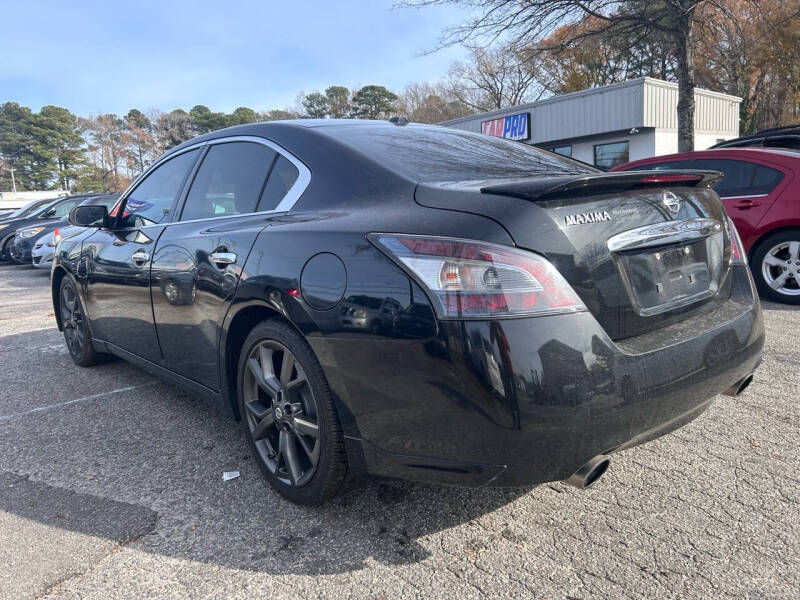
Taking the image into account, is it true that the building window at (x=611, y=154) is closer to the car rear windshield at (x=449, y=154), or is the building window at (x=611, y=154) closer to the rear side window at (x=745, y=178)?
the rear side window at (x=745, y=178)

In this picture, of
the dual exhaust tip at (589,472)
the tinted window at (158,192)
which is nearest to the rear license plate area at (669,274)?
the dual exhaust tip at (589,472)

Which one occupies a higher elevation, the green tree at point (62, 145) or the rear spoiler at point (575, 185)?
the green tree at point (62, 145)

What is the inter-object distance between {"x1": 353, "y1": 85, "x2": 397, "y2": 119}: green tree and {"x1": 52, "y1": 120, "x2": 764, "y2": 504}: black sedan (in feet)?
202

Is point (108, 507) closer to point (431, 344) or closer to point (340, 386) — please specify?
point (340, 386)

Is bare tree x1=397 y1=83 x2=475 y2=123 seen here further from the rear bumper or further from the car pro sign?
the rear bumper

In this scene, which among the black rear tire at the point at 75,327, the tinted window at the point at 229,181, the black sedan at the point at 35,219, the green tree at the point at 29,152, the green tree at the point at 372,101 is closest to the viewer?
the tinted window at the point at 229,181

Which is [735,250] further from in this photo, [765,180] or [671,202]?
[765,180]

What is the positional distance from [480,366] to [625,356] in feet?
1.61

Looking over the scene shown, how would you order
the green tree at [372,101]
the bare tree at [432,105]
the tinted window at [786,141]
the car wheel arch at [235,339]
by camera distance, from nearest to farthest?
the car wheel arch at [235,339] < the tinted window at [786,141] < the bare tree at [432,105] < the green tree at [372,101]

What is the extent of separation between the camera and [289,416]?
7.96 feet

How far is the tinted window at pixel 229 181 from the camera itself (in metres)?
2.86

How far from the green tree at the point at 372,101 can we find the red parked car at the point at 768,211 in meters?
58.2

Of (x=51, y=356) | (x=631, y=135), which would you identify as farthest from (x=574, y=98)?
(x=51, y=356)

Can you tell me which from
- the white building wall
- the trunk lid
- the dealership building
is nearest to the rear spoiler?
the trunk lid
